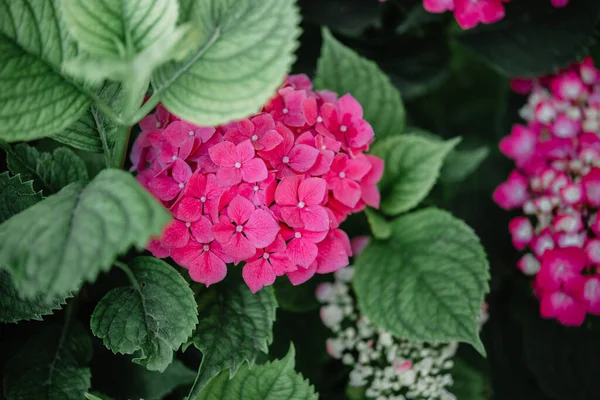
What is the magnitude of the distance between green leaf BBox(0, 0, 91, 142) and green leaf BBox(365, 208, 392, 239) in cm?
44

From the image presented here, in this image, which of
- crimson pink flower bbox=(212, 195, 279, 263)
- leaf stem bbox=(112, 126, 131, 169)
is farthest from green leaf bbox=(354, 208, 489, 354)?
leaf stem bbox=(112, 126, 131, 169)

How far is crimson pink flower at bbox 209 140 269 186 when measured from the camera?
66 cm

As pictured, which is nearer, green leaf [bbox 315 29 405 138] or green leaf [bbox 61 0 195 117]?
green leaf [bbox 61 0 195 117]

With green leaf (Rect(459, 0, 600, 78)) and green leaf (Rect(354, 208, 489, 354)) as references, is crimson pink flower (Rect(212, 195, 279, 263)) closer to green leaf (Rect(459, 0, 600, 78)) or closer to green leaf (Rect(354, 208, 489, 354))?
green leaf (Rect(354, 208, 489, 354))

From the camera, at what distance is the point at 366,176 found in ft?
2.60

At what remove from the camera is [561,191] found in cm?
92

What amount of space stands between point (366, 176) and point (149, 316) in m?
0.32

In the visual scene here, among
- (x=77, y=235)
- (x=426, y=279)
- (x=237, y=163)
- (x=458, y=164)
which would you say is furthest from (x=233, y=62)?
(x=458, y=164)

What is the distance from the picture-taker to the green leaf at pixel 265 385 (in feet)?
2.47

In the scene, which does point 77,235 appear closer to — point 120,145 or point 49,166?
point 120,145

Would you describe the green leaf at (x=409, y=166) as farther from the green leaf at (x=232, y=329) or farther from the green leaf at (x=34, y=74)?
the green leaf at (x=34, y=74)

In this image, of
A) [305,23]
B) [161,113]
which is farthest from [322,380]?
[305,23]

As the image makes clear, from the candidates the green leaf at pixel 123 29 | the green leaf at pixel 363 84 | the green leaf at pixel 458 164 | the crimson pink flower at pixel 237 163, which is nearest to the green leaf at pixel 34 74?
the green leaf at pixel 123 29

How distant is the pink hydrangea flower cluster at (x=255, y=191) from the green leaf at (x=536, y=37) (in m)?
0.49
